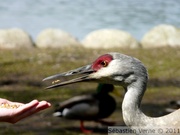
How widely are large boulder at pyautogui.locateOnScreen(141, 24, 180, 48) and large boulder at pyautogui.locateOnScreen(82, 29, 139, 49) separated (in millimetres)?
419

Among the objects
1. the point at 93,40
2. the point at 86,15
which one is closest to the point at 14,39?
the point at 93,40

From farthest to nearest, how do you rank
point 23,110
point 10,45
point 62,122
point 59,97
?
point 10,45 → point 59,97 → point 62,122 → point 23,110

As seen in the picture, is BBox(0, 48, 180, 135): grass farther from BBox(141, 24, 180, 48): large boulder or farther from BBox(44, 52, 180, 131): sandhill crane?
BBox(44, 52, 180, 131): sandhill crane

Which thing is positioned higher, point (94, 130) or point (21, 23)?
point (21, 23)

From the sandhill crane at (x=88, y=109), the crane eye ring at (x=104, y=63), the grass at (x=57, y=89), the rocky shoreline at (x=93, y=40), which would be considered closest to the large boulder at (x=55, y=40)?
the rocky shoreline at (x=93, y=40)

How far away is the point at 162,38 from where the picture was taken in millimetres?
15133

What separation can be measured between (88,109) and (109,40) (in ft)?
20.7

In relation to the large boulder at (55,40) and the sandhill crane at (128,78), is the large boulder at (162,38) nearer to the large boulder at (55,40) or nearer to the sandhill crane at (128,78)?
the large boulder at (55,40)

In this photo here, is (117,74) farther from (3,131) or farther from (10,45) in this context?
(10,45)

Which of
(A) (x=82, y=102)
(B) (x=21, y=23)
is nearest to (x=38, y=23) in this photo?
(B) (x=21, y=23)

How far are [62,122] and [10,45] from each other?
18.6 ft

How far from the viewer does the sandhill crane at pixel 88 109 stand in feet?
27.8

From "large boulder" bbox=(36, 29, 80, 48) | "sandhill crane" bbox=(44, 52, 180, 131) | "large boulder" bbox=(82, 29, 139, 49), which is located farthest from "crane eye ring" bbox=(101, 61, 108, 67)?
"large boulder" bbox=(36, 29, 80, 48)

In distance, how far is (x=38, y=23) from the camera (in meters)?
19.8
